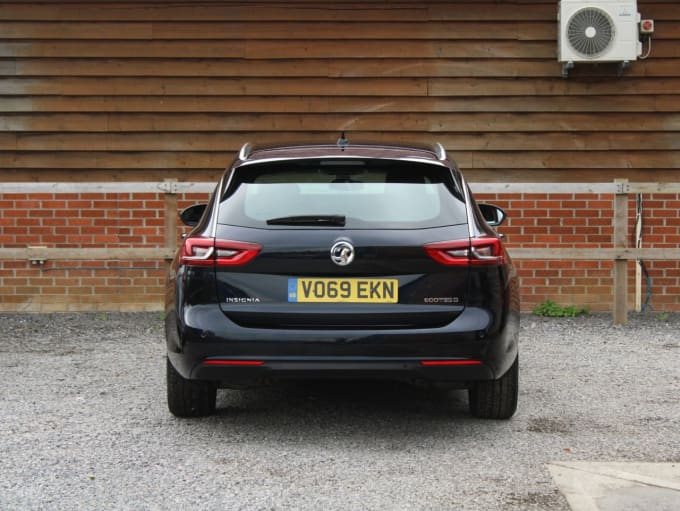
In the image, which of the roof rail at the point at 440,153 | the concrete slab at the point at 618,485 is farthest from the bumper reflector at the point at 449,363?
the roof rail at the point at 440,153

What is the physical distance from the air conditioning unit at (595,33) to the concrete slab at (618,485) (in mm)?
6273

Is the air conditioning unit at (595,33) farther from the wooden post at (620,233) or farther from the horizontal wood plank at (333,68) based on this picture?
the wooden post at (620,233)

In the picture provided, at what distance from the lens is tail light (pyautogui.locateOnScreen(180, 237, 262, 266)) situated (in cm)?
452

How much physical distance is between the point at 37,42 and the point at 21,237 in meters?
1.95

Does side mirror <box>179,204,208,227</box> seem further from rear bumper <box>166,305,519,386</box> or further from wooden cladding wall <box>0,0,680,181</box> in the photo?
wooden cladding wall <box>0,0,680,181</box>

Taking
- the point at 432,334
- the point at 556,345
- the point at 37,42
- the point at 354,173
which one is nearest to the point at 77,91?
the point at 37,42

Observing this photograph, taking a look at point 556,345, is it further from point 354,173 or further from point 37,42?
point 37,42

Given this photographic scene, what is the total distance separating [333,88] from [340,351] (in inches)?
234

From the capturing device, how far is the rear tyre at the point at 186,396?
16.6 ft

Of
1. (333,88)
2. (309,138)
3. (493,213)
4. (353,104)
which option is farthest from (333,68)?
(493,213)

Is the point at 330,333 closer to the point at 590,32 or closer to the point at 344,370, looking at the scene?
the point at 344,370

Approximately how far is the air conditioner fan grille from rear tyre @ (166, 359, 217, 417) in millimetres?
6121

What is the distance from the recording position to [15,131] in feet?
33.0

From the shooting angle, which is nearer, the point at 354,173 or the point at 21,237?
the point at 354,173
